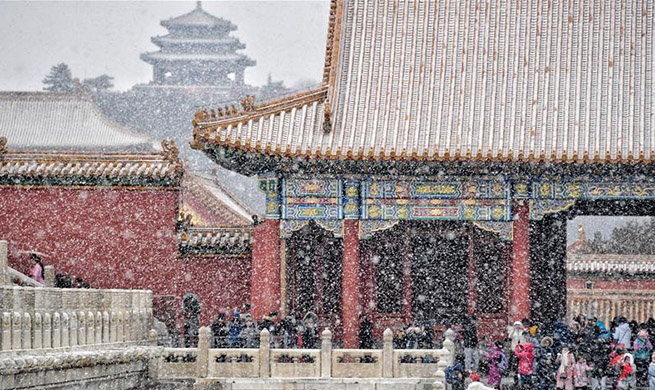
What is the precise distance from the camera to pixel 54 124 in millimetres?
62844

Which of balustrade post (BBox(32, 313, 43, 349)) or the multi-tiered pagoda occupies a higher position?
the multi-tiered pagoda

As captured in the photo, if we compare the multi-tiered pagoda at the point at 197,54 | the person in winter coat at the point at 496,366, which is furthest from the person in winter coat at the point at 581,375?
the multi-tiered pagoda at the point at 197,54

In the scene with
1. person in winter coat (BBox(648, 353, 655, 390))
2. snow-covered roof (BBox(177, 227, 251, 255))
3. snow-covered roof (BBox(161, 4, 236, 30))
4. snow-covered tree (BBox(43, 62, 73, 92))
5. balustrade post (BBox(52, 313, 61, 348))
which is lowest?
person in winter coat (BBox(648, 353, 655, 390))

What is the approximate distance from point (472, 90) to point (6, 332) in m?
12.2

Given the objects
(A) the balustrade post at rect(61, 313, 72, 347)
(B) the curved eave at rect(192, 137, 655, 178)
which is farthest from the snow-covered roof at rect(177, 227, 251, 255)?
(A) the balustrade post at rect(61, 313, 72, 347)

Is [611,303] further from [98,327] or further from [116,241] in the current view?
[98,327]

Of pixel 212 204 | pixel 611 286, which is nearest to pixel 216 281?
pixel 611 286

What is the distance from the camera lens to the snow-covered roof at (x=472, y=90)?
2558 centimetres

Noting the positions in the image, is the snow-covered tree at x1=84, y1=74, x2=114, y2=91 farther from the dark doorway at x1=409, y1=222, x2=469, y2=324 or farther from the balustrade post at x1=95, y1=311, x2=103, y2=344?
the balustrade post at x1=95, y1=311, x2=103, y2=344

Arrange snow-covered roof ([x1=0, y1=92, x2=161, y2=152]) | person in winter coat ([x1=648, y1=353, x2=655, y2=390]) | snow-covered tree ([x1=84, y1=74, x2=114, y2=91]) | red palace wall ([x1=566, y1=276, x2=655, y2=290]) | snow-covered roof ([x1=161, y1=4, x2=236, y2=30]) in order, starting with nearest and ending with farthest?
person in winter coat ([x1=648, y1=353, x2=655, y2=390]) < red palace wall ([x1=566, y1=276, x2=655, y2=290]) < snow-covered roof ([x1=0, y1=92, x2=161, y2=152]) < snow-covered tree ([x1=84, y1=74, x2=114, y2=91]) < snow-covered roof ([x1=161, y1=4, x2=236, y2=30])

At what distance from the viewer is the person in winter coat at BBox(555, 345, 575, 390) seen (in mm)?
21484

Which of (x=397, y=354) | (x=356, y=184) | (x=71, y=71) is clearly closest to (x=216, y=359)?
(x=397, y=354)

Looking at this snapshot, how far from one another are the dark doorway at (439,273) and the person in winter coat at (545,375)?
5304 mm

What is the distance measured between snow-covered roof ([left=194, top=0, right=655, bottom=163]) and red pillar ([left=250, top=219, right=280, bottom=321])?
1821mm
